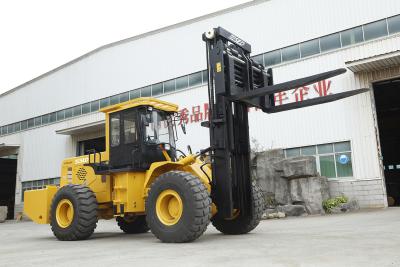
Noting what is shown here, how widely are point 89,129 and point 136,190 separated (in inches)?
853

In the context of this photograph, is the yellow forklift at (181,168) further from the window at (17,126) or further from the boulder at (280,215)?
the window at (17,126)

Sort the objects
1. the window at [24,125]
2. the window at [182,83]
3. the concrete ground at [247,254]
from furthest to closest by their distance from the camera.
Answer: the window at [24,125]
the window at [182,83]
the concrete ground at [247,254]

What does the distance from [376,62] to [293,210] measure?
7.22 metres

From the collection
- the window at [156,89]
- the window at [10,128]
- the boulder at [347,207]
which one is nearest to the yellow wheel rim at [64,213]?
the boulder at [347,207]

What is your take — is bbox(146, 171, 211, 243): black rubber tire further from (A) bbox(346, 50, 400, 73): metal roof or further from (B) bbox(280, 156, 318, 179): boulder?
(A) bbox(346, 50, 400, 73): metal roof

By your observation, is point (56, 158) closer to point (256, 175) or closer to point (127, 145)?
point (256, 175)

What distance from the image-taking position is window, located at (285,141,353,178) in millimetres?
18203

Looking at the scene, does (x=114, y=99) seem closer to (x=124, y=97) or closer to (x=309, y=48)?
(x=124, y=97)

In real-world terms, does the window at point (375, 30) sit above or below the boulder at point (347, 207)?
above

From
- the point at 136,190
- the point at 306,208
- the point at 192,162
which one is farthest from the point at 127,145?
the point at 306,208

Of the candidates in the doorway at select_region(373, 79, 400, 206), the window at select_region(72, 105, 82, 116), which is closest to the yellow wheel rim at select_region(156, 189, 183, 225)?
the doorway at select_region(373, 79, 400, 206)

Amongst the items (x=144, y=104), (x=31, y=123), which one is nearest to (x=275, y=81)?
(x=144, y=104)

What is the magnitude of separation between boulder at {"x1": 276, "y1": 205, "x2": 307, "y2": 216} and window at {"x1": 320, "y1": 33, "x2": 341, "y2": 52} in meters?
7.99

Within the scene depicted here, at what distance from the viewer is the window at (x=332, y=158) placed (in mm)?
18203
